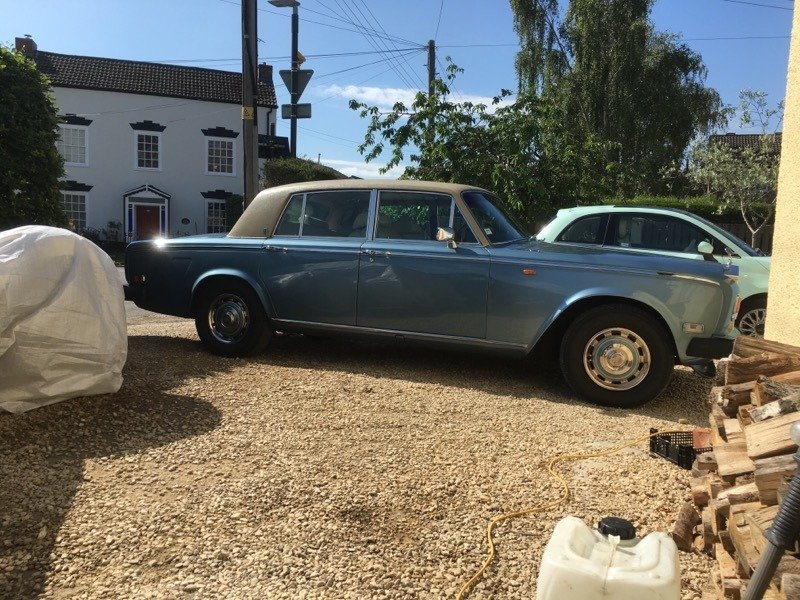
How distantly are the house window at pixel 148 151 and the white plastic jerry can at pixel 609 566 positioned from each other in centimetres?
3156

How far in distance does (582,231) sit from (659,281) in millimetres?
3304

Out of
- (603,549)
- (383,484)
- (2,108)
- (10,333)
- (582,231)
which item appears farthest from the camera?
(2,108)

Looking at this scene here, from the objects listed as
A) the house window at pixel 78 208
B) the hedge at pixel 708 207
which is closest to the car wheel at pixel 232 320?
the hedge at pixel 708 207

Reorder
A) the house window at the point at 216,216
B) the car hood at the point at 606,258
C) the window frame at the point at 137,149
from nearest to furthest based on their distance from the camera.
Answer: the car hood at the point at 606,258
the window frame at the point at 137,149
the house window at the point at 216,216

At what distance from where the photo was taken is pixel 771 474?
82.4 inches

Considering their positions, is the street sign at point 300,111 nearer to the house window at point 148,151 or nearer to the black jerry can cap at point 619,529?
the black jerry can cap at point 619,529

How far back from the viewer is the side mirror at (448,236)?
5.89m

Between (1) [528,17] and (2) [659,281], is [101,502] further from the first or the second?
(1) [528,17]

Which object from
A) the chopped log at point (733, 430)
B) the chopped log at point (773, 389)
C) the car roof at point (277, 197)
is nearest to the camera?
the chopped log at point (773, 389)

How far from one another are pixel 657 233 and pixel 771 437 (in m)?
6.81

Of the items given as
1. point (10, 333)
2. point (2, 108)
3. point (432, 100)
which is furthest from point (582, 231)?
point (2, 108)

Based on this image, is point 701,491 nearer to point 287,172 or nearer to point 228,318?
point 228,318

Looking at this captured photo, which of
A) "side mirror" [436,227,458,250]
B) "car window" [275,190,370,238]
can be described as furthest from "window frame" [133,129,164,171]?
"side mirror" [436,227,458,250]

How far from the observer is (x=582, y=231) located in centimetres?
865
